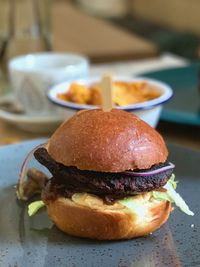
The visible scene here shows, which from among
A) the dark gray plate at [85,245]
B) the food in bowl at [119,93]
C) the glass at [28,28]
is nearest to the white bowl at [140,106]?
the food in bowl at [119,93]

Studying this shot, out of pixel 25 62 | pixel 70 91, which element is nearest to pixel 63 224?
pixel 70 91

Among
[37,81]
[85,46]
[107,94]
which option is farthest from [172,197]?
[85,46]

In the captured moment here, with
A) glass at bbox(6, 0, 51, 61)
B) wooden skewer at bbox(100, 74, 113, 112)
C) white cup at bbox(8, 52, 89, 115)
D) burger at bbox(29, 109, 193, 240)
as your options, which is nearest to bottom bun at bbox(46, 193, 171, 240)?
burger at bbox(29, 109, 193, 240)

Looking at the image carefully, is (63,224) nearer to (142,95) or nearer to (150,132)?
(150,132)

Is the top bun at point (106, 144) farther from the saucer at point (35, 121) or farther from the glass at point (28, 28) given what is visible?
the glass at point (28, 28)

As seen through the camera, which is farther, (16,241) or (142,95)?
(142,95)

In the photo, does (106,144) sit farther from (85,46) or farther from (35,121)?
(85,46)

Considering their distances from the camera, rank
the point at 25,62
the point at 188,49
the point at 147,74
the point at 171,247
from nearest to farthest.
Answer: the point at 171,247
the point at 25,62
the point at 147,74
the point at 188,49
